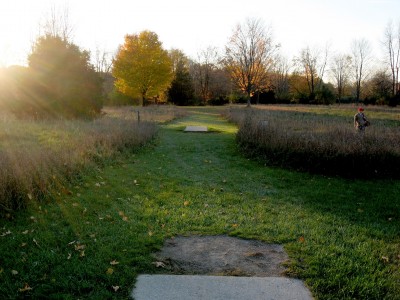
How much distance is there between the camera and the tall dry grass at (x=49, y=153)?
18.9 ft

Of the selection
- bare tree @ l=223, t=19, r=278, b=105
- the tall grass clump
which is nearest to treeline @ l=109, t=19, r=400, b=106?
bare tree @ l=223, t=19, r=278, b=105

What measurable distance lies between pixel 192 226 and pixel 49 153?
13.6 feet

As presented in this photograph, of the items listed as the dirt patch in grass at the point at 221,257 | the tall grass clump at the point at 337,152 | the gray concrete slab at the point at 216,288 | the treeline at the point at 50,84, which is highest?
the treeline at the point at 50,84

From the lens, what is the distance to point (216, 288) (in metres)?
3.57

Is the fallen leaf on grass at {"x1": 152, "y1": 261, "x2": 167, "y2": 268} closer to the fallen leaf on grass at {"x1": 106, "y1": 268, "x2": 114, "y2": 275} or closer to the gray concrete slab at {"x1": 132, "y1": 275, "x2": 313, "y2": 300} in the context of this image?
the gray concrete slab at {"x1": 132, "y1": 275, "x2": 313, "y2": 300}

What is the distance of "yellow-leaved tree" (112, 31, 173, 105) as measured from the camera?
38.4m

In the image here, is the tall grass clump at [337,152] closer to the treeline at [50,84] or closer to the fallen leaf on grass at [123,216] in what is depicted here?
the fallen leaf on grass at [123,216]

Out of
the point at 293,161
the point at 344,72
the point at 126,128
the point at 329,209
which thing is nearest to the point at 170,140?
the point at 126,128

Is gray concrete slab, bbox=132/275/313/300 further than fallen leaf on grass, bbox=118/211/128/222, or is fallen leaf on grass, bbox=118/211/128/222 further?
fallen leaf on grass, bbox=118/211/128/222

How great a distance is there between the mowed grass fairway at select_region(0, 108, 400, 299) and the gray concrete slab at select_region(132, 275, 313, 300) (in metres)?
0.17

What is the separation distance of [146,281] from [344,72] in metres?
67.4

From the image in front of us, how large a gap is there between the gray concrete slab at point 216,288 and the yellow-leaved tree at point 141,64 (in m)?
36.3

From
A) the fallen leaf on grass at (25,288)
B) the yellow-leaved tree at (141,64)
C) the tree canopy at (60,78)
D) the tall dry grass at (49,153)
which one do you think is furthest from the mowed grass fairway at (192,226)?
the yellow-leaved tree at (141,64)

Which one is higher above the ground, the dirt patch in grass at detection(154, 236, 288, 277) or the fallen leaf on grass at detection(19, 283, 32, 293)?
the fallen leaf on grass at detection(19, 283, 32, 293)
